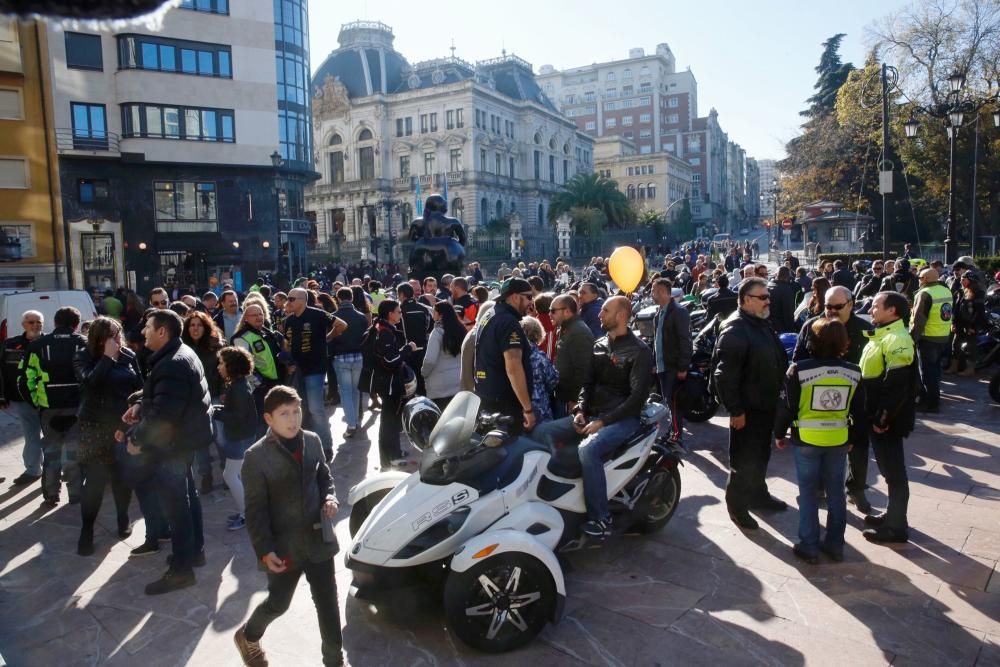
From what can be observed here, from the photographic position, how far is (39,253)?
27.6 m

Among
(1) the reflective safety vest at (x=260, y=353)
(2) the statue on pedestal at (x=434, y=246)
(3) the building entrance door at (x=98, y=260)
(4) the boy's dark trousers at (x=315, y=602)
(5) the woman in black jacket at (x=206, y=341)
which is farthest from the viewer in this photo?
(3) the building entrance door at (x=98, y=260)

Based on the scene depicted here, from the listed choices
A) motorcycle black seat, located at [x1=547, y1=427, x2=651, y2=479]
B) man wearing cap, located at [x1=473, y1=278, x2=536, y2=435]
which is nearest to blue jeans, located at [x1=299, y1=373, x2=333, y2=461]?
man wearing cap, located at [x1=473, y1=278, x2=536, y2=435]

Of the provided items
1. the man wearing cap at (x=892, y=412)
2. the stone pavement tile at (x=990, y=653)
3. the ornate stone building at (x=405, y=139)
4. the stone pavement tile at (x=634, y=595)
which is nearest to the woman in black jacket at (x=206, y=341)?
the stone pavement tile at (x=634, y=595)

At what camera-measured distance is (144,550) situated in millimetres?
5555

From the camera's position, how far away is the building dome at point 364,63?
72.9 meters

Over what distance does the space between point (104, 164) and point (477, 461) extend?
104 ft

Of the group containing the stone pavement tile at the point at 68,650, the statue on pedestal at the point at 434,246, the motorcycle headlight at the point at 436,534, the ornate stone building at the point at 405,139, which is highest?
the ornate stone building at the point at 405,139

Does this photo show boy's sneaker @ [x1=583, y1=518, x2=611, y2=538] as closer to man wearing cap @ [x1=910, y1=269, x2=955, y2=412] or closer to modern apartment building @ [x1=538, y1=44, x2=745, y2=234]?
man wearing cap @ [x1=910, y1=269, x2=955, y2=412]

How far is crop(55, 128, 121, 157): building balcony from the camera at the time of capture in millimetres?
29141

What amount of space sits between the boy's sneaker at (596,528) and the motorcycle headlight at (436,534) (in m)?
0.96

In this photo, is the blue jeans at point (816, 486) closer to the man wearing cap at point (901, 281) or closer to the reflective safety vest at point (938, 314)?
the reflective safety vest at point (938, 314)

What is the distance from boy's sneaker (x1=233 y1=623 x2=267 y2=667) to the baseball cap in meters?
2.89

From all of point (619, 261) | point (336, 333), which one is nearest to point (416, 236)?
point (619, 261)

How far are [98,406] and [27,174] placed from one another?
26602 millimetres
